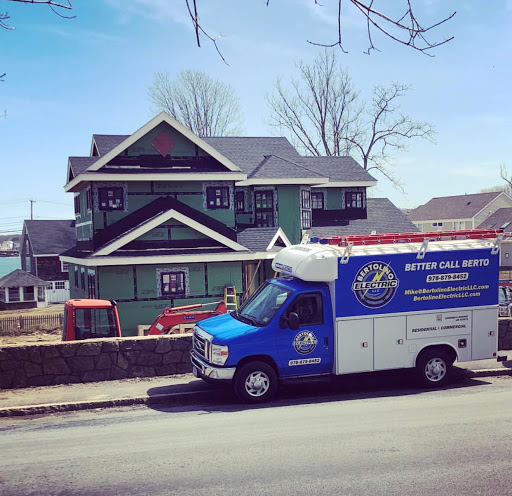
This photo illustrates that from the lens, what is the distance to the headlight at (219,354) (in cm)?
1048

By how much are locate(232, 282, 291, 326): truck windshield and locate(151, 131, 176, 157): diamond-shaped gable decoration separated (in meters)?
14.3

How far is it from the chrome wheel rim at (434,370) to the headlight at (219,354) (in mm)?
4177

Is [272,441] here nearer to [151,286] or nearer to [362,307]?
[362,307]

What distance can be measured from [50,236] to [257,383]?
41930 millimetres

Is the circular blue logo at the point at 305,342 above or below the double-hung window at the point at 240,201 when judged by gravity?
below

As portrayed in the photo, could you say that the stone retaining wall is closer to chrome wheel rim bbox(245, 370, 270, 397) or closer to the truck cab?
the truck cab

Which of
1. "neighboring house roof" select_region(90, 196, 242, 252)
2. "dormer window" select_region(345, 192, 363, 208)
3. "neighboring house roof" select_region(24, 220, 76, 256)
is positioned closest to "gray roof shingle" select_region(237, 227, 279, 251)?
"neighboring house roof" select_region(90, 196, 242, 252)

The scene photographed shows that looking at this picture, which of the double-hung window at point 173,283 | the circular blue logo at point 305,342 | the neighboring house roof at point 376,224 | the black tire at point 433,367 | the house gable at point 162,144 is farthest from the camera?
the neighboring house roof at point 376,224

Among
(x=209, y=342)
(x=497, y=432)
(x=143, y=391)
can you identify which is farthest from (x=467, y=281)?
(x=143, y=391)

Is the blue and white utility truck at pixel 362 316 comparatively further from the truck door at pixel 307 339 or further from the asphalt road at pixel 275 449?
the asphalt road at pixel 275 449

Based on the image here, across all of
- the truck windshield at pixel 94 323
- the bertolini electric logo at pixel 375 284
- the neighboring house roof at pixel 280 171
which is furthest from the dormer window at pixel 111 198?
the bertolini electric logo at pixel 375 284

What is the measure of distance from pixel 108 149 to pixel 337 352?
717 inches

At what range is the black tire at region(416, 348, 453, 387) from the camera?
37.8 ft

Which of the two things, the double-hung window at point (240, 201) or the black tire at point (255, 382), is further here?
the double-hung window at point (240, 201)
